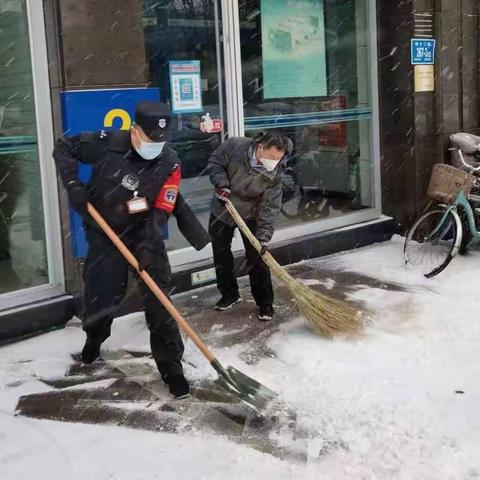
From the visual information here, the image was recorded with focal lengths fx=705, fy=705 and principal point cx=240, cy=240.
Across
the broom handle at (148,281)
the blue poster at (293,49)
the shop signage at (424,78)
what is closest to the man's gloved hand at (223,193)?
the broom handle at (148,281)

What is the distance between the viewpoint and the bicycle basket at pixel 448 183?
693 cm

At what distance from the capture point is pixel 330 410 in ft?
13.3

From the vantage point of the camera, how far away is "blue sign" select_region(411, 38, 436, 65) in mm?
7875

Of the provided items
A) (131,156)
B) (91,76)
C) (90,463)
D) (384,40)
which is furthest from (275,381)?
(384,40)

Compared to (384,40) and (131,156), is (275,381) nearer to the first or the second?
(131,156)

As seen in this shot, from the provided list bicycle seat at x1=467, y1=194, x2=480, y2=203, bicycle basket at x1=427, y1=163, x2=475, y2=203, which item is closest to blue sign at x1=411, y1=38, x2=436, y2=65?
bicycle basket at x1=427, y1=163, x2=475, y2=203

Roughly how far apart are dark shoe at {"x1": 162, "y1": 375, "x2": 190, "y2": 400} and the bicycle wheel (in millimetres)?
3352

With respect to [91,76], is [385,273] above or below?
below

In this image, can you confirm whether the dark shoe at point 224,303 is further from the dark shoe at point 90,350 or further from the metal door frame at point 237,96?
the dark shoe at point 90,350

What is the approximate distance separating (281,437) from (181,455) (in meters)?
0.56

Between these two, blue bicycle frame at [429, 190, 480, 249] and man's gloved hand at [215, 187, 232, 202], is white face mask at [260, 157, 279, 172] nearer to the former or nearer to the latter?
man's gloved hand at [215, 187, 232, 202]

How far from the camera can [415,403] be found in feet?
13.5

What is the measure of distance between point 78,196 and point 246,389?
1.50 metres

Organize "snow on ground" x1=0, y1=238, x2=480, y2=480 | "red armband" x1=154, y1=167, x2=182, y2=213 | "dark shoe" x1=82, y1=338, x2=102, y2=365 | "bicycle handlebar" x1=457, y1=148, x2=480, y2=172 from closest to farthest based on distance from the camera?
"snow on ground" x1=0, y1=238, x2=480, y2=480, "red armband" x1=154, y1=167, x2=182, y2=213, "dark shoe" x1=82, y1=338, x2=102, y2=365, "bicycle handlebar" x1=457, y1=148, x2=480, y2=172
